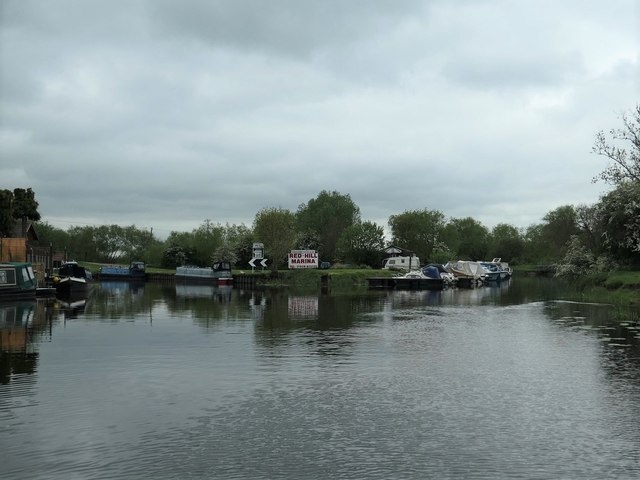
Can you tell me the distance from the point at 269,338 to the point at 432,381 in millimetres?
9514

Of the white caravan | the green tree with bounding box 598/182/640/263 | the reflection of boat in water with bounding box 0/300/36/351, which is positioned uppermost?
the green tree with bounding box 598/182/640/263

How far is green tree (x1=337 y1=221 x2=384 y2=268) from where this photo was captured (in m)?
107

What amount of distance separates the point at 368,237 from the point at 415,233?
2290 cm

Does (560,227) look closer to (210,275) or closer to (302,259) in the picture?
(302,259)

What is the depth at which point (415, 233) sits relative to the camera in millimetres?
129000

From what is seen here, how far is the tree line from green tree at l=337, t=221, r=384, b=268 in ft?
0.54

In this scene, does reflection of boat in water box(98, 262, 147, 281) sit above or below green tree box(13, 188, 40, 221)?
below

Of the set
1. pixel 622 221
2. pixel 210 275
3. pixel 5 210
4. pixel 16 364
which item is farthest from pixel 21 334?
pixel 210 275

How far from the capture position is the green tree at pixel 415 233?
129 metres

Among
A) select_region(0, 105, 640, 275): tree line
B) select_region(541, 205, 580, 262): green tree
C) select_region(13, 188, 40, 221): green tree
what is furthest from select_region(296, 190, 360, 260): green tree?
select_region(13, 188, 40, 221): green tree

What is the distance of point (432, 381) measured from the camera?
16094 millimetres

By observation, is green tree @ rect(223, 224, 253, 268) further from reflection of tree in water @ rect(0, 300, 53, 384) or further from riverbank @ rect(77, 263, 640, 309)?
reflection of tree in water @ rect(0, 300, 53, 384)

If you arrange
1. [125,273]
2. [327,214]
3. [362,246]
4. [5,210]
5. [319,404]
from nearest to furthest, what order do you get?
[319,404] → [5,210] → [125,273] → [362,246] → [327,214]

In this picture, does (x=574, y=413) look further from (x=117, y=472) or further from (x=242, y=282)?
(x=242, y=282)
